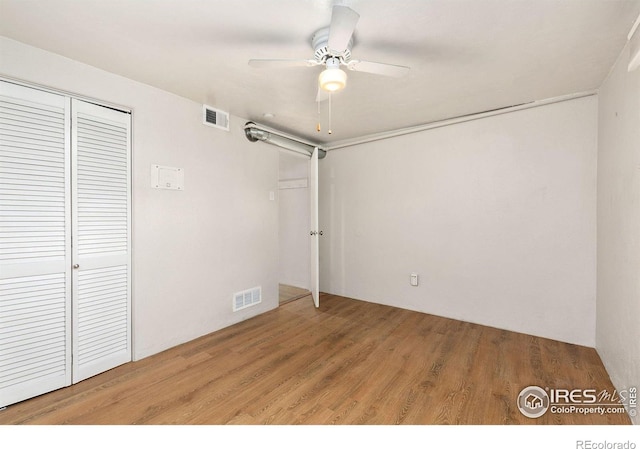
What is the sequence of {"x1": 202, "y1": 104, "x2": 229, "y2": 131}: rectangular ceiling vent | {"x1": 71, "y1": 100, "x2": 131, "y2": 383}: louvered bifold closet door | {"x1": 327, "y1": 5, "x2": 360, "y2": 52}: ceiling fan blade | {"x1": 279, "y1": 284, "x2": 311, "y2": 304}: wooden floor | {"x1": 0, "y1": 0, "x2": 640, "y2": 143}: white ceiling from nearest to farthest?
1. {"x1": 327, "y1": 5, "x2": 360, "y2": 52}: ceiling fan blade
2. {"x1": 0, "y1": 0, "x2": 640, "y2": 143}: white ceiling
3. {"x1": 71, "y1": 100, "x2": 131, "y2": 383}: louvered bifold closet door
4. {"x1": 202, "y1": 104, "x2": 229, "y2": 131}: rectangular ceiling vent
5. {"x1": 279, "y1": 284, "x2": 311, "y2": 304}: wooden floor

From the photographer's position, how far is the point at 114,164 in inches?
89.0

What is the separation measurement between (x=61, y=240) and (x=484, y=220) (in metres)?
3.87

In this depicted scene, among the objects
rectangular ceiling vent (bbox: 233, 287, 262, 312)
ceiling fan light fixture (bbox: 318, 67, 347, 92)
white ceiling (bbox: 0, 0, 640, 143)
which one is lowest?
rectangular ceiling vent (bbox: 233, 287, 262, 312)

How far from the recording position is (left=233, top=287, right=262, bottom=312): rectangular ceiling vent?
322 centimetres

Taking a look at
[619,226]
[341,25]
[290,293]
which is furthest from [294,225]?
[619,226]

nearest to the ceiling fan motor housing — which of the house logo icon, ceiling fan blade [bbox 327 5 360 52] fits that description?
ceiling fan blade [bbox 327 5 360 52]

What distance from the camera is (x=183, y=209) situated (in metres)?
2.72

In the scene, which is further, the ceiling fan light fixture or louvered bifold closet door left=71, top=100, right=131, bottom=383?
louvered bifold closet door left=71, top=100, right=131, bottom=383

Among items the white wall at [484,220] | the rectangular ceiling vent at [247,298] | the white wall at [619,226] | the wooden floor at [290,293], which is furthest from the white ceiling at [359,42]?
the wooden floor at [290,293]

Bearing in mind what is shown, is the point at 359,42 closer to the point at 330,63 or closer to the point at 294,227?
the point at 330,63

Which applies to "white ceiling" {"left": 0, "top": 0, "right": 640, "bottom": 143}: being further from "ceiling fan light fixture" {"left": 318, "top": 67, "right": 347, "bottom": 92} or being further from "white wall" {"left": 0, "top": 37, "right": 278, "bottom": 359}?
"ceiling fan light fixture" {"left": 318, "top": 67, "right": 347, "bottom": 92}

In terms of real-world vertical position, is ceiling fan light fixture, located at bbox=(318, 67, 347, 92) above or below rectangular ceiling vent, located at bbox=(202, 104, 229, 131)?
below

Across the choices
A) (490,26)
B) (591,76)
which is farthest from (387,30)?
(591,76)

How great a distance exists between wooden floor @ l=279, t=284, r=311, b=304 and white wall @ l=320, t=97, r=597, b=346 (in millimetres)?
675
